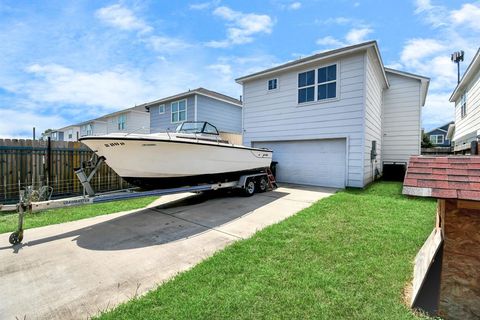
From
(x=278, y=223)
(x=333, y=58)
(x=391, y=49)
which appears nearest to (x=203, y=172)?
(x=278, y=223)

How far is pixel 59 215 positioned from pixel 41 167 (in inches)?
103

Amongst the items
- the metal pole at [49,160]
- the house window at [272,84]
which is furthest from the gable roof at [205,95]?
the metal pole at [49,160]

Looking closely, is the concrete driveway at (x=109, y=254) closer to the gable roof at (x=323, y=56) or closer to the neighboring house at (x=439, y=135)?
the gable roof at (x=323, y=56)

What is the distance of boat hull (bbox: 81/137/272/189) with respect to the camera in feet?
15.3

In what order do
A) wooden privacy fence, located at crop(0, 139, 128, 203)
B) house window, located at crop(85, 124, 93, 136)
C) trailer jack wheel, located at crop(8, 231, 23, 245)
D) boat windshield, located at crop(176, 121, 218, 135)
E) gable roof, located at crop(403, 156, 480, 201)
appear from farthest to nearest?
house window, located at crop(85, 124, 93, 136), boat windshield, located at crop(176, 121, 218, 135), wooden privacy fence, located at crop(0, 139, 128, 203), trailer jack wheel, located at crop(8, 231, 23, 245), gable roof, located at crop(403, 156, 480, 201)

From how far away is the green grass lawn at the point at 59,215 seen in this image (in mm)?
4738

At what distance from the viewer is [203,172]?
600 centimetres

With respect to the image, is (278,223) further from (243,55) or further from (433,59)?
A: (433,59)

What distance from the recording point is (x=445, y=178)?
1.86m

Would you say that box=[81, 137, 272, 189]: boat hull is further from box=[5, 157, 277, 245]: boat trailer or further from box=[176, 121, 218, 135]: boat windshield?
box=[176, 121, 218, 135]: boat windshield

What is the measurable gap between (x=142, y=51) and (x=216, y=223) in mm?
8337

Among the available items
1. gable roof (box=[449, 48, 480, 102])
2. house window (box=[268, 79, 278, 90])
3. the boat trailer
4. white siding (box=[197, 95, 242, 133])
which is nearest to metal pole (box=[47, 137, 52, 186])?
the boat trailer

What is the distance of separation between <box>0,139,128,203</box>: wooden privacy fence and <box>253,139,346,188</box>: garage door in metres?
7.08

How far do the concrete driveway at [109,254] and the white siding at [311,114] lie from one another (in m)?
4.06
